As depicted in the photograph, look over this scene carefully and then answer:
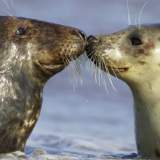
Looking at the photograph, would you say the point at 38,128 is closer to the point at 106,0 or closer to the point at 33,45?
the point at 33,45

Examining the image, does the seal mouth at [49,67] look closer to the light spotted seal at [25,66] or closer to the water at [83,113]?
the light spotted seal at [25,66]

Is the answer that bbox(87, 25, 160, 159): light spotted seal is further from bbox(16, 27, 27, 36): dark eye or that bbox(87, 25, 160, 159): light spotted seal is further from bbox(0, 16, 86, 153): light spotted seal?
bbox(16, 27, 27, 36): dark eye

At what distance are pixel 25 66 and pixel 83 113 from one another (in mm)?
4044

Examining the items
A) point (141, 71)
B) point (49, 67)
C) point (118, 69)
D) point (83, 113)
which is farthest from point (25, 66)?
point (83, 113)

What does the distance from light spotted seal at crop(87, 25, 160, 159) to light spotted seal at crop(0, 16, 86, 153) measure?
0.52 m

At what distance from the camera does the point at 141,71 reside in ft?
50.0

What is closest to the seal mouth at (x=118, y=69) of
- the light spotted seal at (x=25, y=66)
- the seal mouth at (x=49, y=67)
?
the light spotted seal at (x=25, y=66)

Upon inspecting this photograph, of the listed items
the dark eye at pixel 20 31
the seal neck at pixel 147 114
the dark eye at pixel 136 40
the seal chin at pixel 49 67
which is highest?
the dark eye at pixel 136 40

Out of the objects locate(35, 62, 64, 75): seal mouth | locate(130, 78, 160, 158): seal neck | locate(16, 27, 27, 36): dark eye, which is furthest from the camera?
locate(130, 78, 160, 158): seal neck

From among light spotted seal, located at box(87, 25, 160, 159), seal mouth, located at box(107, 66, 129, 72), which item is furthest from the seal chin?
seal mouth, located at box(107, 66, 129, 72)

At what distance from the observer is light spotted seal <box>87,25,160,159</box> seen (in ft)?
49.7

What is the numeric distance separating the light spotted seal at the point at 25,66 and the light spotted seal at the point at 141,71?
20.4 inches

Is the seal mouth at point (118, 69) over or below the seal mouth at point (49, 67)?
over

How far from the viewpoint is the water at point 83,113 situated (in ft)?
51.9
